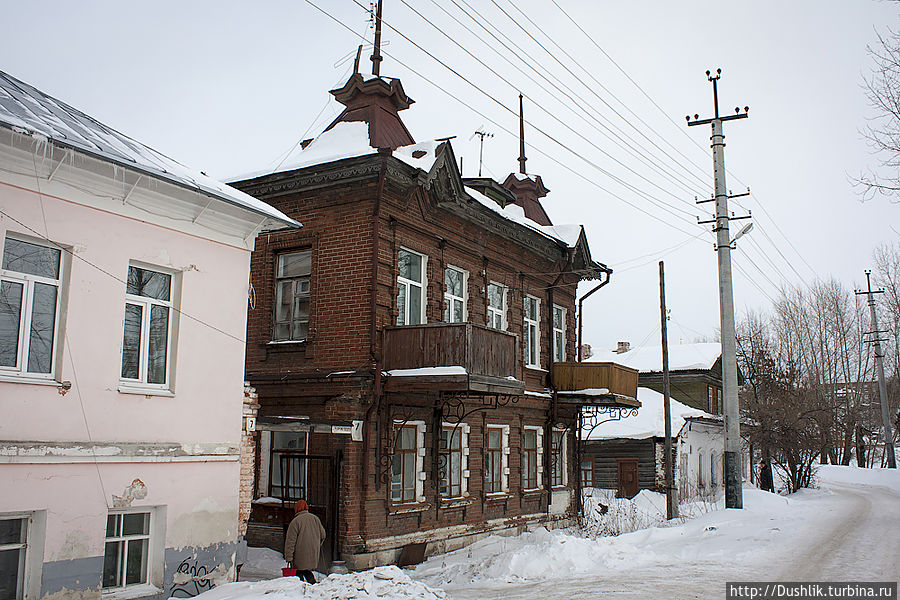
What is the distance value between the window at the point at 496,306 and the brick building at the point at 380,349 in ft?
0.51

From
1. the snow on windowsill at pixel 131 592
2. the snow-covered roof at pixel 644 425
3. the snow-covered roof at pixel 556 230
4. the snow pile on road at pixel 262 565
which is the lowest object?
the snow pile on road at pixel 262 565

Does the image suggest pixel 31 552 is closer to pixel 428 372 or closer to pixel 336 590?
pixel 336 590

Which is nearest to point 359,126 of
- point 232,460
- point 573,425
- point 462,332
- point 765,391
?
point 462,332

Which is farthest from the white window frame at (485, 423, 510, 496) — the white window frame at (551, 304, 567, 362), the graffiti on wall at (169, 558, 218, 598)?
the graffiti on wall at (169, 558, 218, 598)

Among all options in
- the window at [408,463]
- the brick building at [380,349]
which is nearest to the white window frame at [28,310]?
the brick building at [380,349]

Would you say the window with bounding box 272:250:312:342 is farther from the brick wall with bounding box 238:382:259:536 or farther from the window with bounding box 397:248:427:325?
the brick wall with bounding box 238:382:259:536

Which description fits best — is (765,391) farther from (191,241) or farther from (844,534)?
(191,241)

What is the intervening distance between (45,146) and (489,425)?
12094 millimetres

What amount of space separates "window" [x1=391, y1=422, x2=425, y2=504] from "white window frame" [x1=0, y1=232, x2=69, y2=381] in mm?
7264

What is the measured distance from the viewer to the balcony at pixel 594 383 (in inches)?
774

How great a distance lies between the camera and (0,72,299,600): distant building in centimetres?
839

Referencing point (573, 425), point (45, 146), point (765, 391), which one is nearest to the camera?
point (45, 146)

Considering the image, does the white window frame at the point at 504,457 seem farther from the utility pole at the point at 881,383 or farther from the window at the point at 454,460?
the utility pole at the point at 881,383

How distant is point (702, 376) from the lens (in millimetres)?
37344
